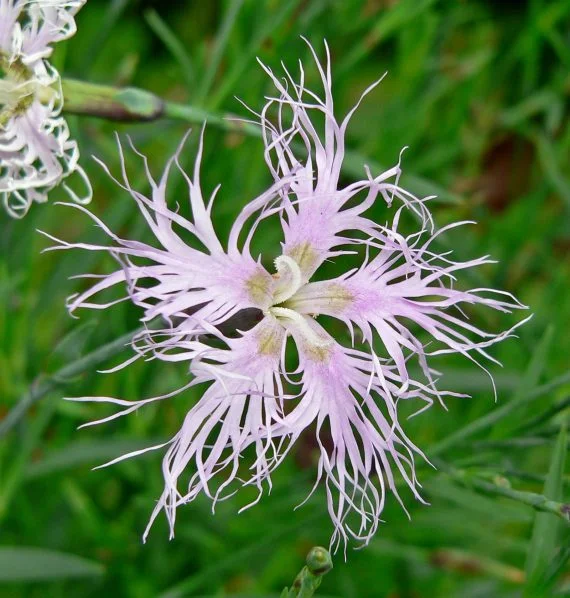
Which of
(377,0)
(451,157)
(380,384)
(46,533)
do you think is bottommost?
(46,533)

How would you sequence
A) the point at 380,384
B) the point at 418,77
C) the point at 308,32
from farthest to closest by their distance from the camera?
the point at 418,77
the point at 308,32
the point at 380,384

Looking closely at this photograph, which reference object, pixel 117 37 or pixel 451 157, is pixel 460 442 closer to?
pixel 451 157

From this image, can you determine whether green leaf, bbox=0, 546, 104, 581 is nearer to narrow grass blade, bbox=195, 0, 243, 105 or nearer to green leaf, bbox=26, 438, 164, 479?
green leaf, bbox=26, 438, 164, 479

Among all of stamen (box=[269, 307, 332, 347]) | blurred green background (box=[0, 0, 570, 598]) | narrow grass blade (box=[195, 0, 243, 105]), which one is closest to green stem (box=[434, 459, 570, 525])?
blurred green background (box=[0, 0, 570, 598])

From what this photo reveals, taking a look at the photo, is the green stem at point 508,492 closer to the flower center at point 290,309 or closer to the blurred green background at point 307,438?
the blurred green background at point 307,438

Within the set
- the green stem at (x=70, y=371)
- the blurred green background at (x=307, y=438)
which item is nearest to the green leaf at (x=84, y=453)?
the blurred green background at (x=307, y=438)

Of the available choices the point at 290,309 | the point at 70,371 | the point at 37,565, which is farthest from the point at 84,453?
the point at 290,309

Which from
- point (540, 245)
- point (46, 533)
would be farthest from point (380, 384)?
point (540, 245)
